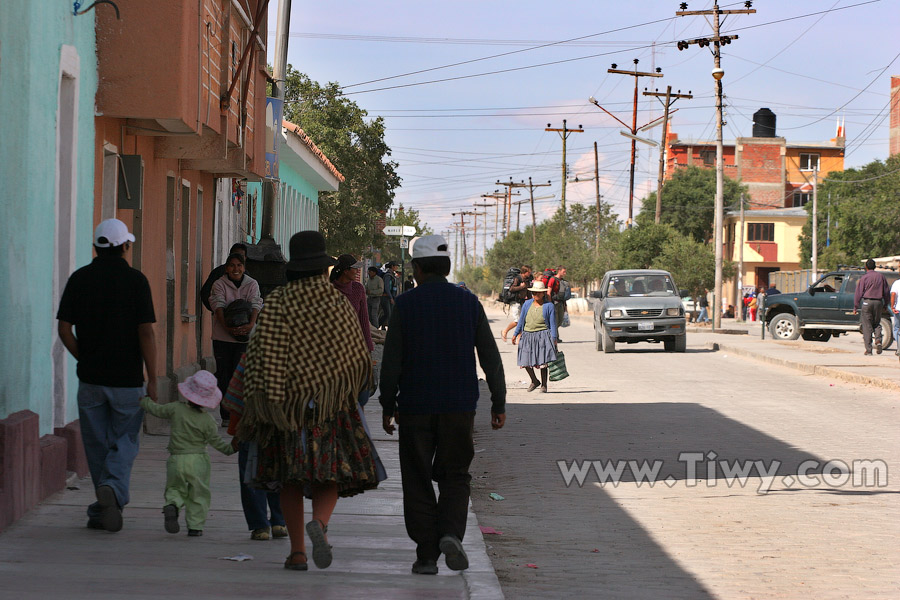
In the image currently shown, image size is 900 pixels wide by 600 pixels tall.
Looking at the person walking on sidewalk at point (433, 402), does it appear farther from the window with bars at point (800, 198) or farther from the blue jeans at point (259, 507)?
the window with bars at point (800, 198)

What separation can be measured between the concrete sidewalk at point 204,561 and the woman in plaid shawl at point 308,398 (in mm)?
388

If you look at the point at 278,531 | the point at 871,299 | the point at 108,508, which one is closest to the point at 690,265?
the point at 871,299

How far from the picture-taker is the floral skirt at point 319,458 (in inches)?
234

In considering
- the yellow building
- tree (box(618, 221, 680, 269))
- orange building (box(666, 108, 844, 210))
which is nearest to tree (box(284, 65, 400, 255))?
tree (box(618, 221, 680, 269))

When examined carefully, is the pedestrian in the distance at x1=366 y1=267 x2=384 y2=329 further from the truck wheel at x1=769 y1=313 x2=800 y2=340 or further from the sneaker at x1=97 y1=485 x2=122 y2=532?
the sneaker at x1=97 y1=485 x2=122 y2=532

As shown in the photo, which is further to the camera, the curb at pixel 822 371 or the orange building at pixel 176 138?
the curb at pixel 822 371

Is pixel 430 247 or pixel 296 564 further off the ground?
pixel 430 247

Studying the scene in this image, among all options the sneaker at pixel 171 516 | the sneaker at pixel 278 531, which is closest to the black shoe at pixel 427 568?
the sneaker at pixel 278 531

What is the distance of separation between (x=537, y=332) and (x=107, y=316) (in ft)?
37.5

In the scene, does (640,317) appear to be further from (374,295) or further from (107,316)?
(107,316)

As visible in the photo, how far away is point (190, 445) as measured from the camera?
708cm

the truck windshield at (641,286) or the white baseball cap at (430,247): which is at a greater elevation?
the white baseball cap at (430,247)

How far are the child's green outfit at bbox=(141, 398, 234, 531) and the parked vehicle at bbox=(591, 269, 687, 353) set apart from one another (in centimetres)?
2325

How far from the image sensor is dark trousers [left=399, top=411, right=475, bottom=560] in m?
6.32
